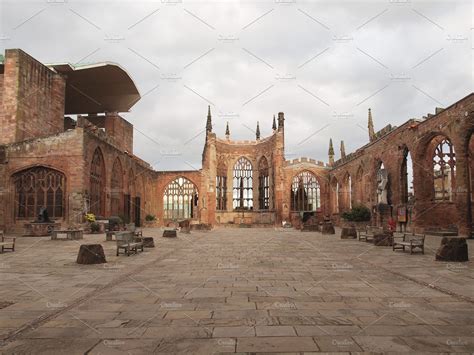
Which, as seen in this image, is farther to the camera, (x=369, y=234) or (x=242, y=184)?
(x=242, y=184)

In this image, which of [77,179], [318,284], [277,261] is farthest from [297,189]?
[318,284]

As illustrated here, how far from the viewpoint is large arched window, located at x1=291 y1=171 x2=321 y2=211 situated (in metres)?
40.6

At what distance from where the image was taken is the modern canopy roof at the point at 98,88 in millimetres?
28062

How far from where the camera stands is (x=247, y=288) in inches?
246

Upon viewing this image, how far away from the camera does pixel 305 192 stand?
4091cm

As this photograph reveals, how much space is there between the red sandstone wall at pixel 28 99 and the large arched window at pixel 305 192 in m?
24.2

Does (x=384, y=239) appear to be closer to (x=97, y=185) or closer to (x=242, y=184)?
(x=97, y=185)

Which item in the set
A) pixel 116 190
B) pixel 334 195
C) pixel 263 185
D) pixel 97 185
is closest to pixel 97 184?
pixel 97 185

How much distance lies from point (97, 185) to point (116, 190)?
3980mm

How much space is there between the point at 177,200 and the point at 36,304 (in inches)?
1586

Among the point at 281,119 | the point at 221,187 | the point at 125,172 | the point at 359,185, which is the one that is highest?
the point at 281,119

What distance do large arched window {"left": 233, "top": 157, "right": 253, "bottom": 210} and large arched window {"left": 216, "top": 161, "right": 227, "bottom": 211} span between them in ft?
3.95

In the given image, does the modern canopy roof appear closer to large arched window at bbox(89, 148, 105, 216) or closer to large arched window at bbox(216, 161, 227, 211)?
large arched window at bbox(89, 148, 105, 216)

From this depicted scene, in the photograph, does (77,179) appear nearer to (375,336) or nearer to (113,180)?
(113,180)
